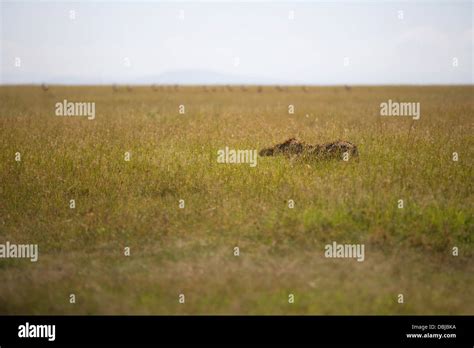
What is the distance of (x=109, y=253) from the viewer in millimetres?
6469

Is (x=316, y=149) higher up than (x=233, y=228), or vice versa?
(x=316, y=149)

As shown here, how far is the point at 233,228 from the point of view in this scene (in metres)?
7.00

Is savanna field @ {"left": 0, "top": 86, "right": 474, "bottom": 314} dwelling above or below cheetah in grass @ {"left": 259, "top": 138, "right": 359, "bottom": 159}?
below

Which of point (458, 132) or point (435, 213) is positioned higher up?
point (458, 132)

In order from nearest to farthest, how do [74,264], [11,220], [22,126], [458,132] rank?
[74,264] < [11,220] < [458,132] < [22,126]

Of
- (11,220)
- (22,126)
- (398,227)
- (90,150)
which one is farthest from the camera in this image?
(22,126)

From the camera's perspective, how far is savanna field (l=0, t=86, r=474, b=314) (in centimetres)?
539

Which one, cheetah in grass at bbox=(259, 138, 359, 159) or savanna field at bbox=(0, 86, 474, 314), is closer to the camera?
savanna field at bbox=(0, 86, 474, 314)

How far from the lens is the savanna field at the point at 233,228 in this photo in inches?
212
